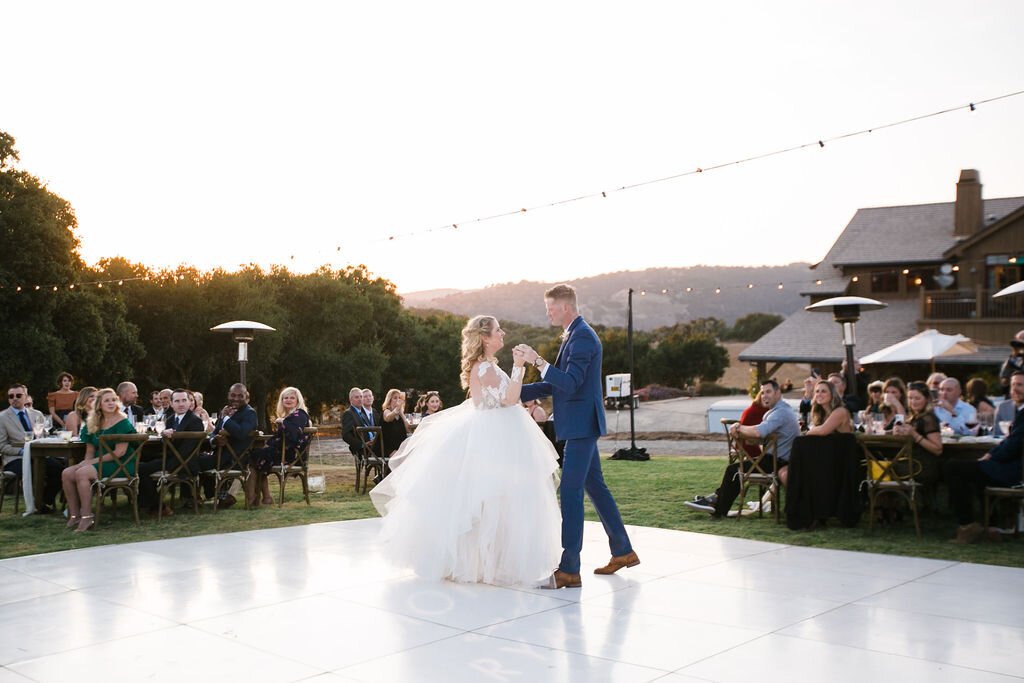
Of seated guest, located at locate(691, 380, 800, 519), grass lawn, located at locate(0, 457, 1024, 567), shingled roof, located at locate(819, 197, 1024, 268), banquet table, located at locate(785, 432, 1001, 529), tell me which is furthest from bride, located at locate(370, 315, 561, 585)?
shingled roof, located at locate(819, 197, 1024, 268)

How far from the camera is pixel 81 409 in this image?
8914 mm

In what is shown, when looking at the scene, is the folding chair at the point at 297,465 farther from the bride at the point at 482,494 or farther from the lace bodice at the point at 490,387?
the lace bodice at the point at 490,387

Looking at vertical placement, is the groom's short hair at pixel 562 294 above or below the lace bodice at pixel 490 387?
above

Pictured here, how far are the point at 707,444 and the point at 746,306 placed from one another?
85499 millimetres

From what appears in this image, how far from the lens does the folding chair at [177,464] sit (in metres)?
8.48

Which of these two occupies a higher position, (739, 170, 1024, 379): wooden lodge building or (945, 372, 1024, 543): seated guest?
(739, 170, 1024, 379): wooden lodge building

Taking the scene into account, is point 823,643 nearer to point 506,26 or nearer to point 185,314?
point 506,26

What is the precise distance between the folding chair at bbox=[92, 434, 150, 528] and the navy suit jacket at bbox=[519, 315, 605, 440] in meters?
4.43

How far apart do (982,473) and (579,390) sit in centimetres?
381

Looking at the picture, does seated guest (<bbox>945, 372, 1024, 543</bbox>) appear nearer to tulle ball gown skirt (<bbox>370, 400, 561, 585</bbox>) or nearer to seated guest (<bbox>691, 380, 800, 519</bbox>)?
seated guest (<bbox>691, 380, 800, 519</bbox>)

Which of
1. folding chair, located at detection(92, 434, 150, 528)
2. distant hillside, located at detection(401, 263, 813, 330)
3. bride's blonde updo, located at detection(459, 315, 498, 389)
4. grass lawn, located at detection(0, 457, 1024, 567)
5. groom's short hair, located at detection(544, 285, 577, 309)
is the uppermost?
distant hillside, located at detection(401, 263, 813, 330)

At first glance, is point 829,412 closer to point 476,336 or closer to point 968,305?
point 476,336

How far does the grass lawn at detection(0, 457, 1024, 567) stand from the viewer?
6.82 metres

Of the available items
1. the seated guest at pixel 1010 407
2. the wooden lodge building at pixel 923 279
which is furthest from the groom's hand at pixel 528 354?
the wooden lodge building at pixel 923 279
